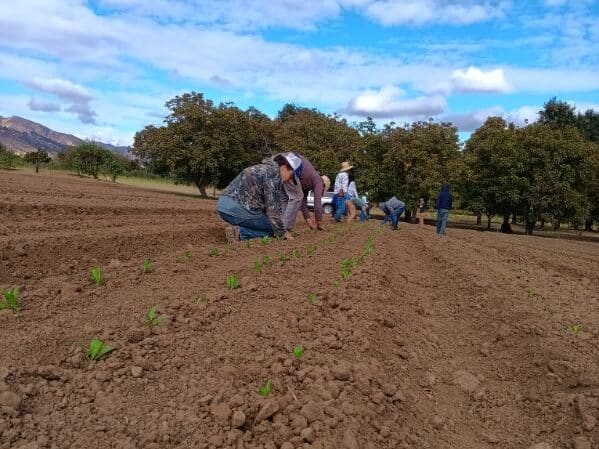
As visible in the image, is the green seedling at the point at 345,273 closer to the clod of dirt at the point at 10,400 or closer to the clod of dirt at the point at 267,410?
the clod of dirt at the point at 267,410

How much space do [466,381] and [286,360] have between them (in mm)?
1376

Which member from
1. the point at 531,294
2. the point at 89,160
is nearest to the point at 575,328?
the point at 531,294

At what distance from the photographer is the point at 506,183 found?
2759cm

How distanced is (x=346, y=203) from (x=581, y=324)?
468 inches

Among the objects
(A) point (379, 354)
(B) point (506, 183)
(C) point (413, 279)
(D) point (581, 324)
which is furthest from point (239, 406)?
(B) point (506, 183)

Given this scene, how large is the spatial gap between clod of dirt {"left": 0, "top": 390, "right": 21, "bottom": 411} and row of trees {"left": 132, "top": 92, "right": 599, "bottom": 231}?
2784 centimetres

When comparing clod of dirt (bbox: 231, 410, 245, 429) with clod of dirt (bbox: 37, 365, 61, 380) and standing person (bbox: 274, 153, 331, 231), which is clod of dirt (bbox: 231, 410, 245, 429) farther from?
standing person (bbox: 274, 153, 331, 231)

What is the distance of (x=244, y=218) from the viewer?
849cm

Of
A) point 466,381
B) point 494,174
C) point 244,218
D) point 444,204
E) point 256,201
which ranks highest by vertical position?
point 494,174

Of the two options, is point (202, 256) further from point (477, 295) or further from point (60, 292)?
point (477, 295)

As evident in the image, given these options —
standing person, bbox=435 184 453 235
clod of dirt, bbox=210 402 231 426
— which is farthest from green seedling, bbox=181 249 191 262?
standing person, bbox=435 184 453 235

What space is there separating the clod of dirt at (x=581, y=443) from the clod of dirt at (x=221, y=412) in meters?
1.83

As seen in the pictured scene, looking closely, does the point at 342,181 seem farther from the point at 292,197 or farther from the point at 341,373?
the point at 341,373

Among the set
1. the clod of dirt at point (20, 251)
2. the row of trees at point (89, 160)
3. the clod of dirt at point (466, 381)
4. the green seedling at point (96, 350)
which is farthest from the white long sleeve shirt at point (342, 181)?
the row of trees at point (89, 160)
